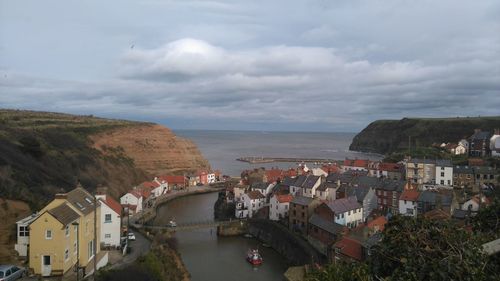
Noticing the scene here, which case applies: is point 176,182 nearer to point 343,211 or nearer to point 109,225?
point 343,211

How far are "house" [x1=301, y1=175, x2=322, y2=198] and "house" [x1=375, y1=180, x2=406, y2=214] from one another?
589cm

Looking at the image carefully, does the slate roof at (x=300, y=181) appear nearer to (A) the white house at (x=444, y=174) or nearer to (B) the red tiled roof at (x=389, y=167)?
(B) the red tiled roof at (x=389, y=167)

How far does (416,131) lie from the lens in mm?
116938

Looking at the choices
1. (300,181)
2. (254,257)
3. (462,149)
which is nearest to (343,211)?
(254,257)

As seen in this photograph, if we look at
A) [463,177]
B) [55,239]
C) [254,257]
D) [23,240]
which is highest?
[463,177]

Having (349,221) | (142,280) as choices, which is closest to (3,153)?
(142,280)

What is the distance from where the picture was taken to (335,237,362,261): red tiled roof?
74.9 feet

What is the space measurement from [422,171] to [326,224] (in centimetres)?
2411

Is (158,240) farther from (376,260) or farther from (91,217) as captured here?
(376,260)

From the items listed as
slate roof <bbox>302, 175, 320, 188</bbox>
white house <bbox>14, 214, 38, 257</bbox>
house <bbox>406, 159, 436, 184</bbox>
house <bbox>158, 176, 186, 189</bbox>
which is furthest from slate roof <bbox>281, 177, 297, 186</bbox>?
white house <bbox>14, 214, 38, 257</bbox>

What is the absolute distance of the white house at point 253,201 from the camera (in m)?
41.6

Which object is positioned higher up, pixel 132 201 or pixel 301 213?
pixel 301 213

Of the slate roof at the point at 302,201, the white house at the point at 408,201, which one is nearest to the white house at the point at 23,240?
the slate roof at the point at 302,201

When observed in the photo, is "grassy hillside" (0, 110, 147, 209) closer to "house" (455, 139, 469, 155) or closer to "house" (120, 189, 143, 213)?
"house" (120, 189, 143, 213)
